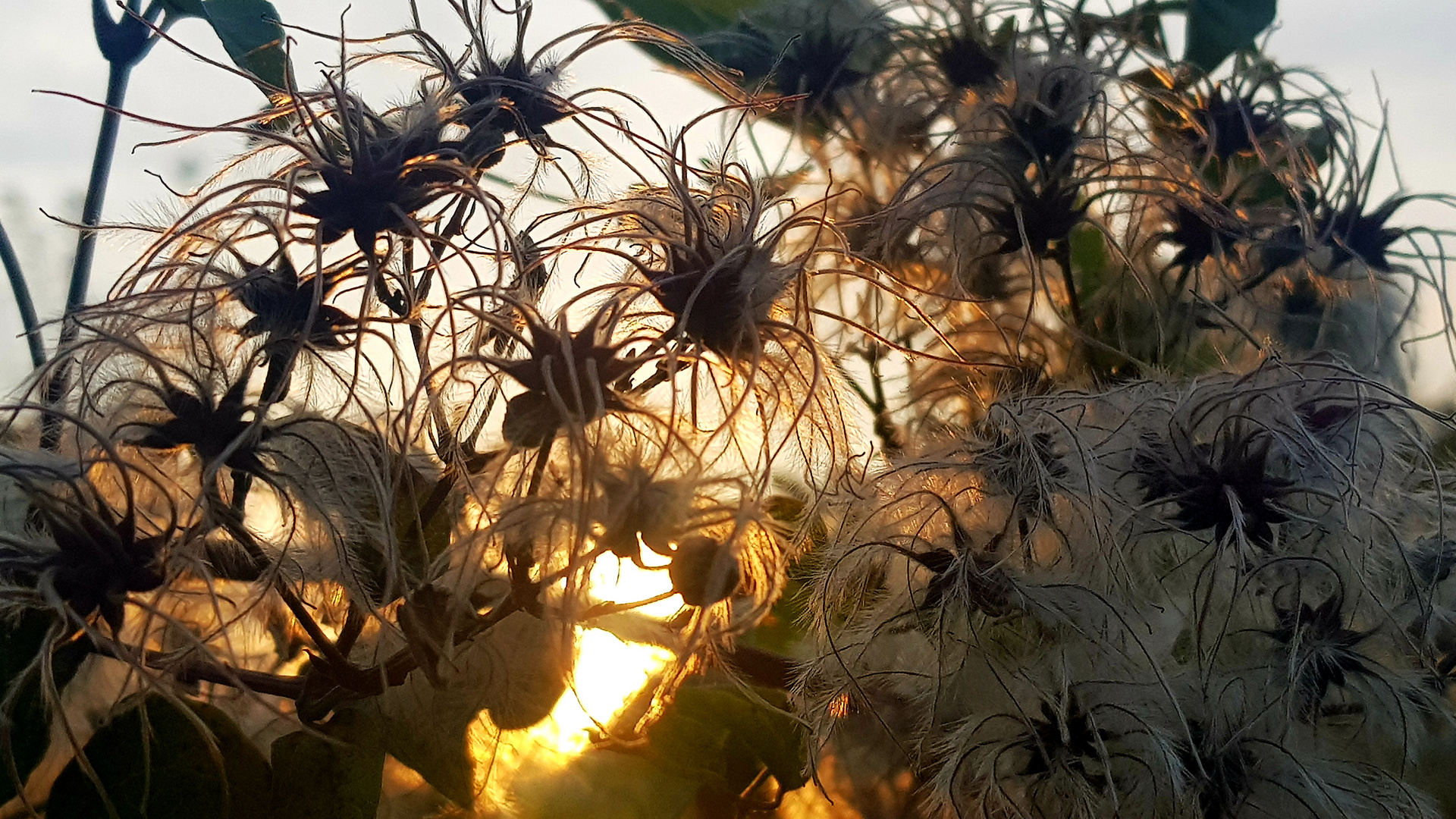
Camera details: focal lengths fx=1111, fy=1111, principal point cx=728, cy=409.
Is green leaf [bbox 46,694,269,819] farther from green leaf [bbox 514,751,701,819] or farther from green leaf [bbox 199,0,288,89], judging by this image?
green leaf [bbox 199,0,288,89]

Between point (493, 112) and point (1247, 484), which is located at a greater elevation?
point (493, 112)

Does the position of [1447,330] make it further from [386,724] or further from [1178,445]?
[386,724]

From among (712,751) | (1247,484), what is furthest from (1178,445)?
(712,751)

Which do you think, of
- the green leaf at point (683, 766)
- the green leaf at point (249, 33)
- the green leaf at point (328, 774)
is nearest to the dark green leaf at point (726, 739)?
the green leaf at point (683, 766)

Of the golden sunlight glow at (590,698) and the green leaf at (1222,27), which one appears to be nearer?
the golden sunlight glow at (590,698)

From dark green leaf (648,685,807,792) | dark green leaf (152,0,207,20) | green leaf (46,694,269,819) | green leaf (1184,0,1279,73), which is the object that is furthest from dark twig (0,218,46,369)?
green leaf (1184,0,1279,73)

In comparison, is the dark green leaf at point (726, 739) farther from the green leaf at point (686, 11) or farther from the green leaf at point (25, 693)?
the green leaf at point (686, 11)

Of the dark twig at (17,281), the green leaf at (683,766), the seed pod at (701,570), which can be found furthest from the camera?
the dark twig at (17,281)
